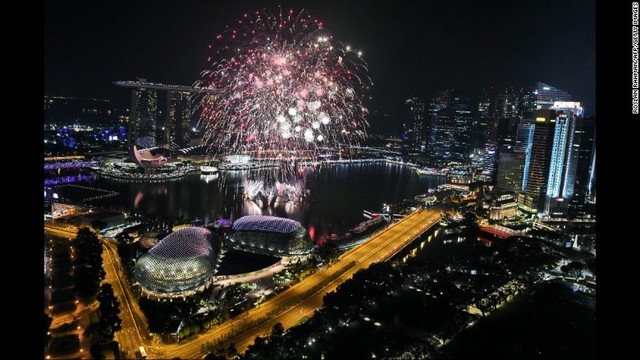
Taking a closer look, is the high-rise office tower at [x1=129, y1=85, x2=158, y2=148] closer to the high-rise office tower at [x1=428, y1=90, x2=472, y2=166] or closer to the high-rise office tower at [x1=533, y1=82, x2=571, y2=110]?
the high-rise office tower at [x1=428, y1=90, x2=472, y2=166]

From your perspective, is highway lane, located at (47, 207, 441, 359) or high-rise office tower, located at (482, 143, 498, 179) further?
high-rise office tower, located at (482, 143, 498, 179)

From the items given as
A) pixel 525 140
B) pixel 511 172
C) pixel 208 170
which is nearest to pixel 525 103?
pixel 525 140

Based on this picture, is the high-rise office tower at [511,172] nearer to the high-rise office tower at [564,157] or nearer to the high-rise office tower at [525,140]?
the high-rise office tower at [525,140]

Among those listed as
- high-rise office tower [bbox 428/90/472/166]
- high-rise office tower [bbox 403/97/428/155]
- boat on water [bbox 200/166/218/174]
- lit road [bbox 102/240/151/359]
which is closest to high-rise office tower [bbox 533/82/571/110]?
high-rise office tower [bbox 428/90/472/166]

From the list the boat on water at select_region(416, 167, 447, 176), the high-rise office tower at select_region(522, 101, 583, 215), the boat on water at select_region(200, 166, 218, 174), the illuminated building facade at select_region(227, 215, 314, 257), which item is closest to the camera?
the illuminated building facade at select_region(227, 215, 314, 257)

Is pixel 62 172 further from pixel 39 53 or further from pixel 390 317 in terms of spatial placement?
pixel 39 53

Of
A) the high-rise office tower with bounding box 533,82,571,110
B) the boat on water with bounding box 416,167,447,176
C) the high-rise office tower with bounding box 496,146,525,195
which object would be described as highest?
the high-rise office tower with bounding box 533,82,571,110

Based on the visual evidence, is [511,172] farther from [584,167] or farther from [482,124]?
[482,124]

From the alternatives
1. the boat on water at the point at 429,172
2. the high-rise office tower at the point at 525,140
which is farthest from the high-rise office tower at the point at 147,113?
the high-rise office tower at the point at 525,140
